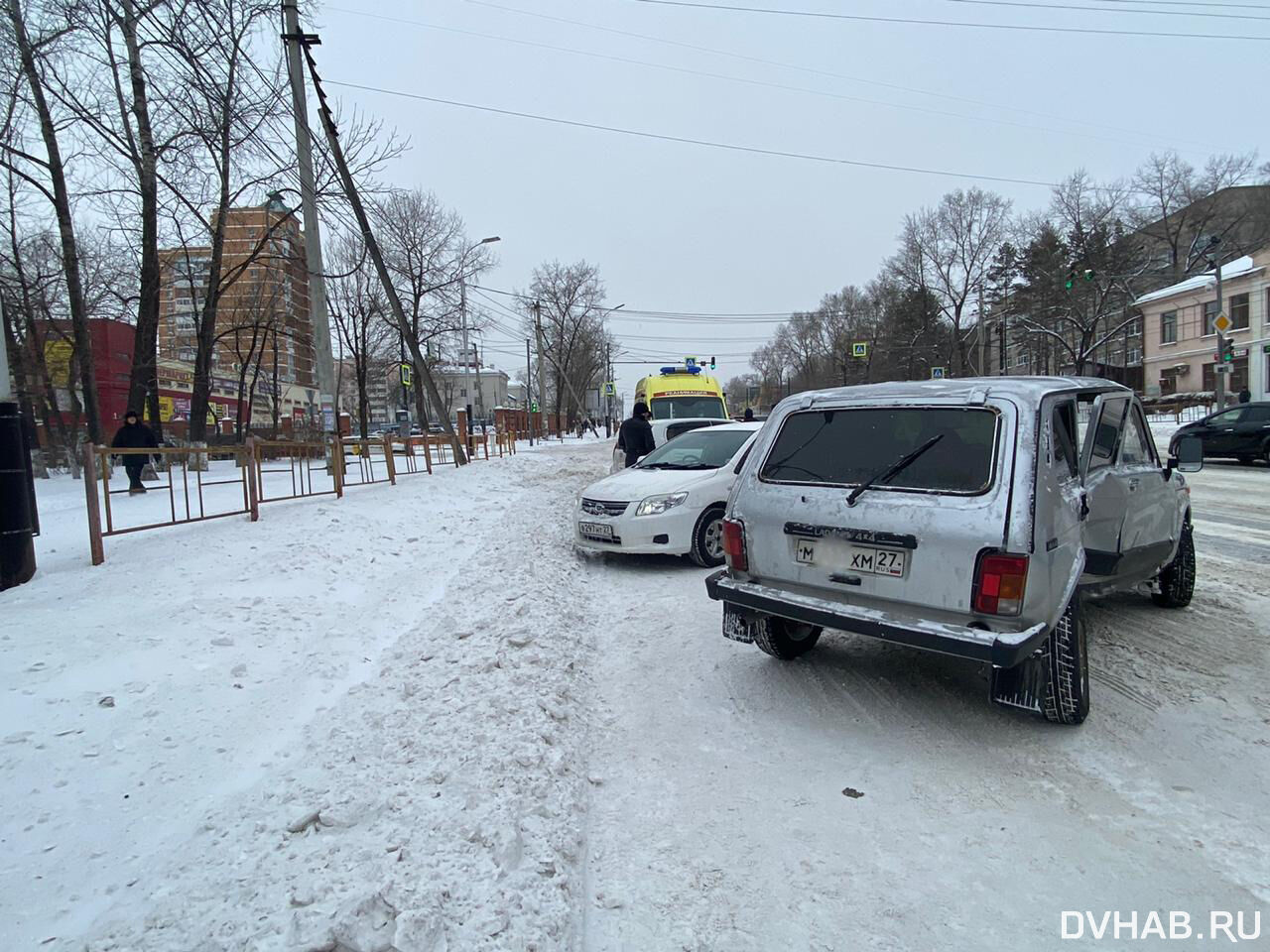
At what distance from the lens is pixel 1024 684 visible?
135 inches

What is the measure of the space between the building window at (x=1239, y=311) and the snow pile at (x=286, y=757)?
51.0 m

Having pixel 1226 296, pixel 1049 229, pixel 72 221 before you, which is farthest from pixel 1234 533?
pixel 1049 229

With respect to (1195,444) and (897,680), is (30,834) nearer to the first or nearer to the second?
(897,680)

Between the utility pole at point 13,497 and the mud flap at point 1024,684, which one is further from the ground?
the utility pole at point 13,497

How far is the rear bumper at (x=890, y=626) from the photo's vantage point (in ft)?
10.1

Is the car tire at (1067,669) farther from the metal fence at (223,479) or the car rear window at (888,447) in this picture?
the metal fence at (223,479)

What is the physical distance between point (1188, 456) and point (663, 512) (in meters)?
4.38

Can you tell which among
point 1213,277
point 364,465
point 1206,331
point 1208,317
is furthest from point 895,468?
point 1206,331

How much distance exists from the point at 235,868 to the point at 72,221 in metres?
20.7

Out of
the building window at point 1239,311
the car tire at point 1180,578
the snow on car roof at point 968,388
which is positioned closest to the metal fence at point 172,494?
the snow on car roof at point 968,388

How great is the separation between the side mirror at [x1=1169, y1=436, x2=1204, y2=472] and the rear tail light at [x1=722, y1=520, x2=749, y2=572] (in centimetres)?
331

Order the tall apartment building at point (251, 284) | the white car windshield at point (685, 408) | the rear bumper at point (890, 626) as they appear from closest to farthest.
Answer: the rear bumper at point (890, 626), the white car windshield at point (685, 408), the tall apartment building at point (251, 284)

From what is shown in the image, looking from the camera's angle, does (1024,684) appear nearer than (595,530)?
Yes

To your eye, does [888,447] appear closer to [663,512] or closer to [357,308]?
[663,512]
